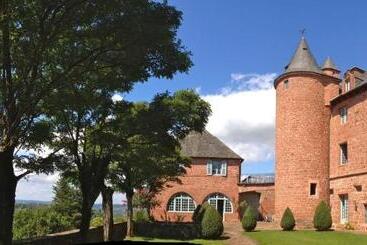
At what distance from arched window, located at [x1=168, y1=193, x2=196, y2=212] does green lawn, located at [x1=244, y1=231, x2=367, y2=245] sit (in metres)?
20.8

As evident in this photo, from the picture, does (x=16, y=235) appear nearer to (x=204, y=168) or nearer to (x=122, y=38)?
(x=204, y=168)

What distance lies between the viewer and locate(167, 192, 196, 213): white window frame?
55.3m

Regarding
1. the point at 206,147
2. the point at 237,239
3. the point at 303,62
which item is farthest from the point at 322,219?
the point at 206,147

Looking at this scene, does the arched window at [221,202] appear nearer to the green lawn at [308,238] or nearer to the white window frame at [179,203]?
the white window frame at [179,203]

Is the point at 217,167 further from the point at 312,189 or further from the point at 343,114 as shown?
the point at 343,114

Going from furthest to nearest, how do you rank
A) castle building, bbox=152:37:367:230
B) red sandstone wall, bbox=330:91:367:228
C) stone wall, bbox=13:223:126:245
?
castle building, bbox=152:37:367:230, red sandstone wall, bbox=330:91:367:228, stone wall, bbox=13:223:126:245

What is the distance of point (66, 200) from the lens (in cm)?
5184

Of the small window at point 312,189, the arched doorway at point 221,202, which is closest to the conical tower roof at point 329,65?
the small window at point 312,189

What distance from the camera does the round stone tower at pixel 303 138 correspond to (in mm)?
40750

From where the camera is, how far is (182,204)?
55469mm

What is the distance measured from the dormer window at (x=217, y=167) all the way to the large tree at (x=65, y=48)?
134ft

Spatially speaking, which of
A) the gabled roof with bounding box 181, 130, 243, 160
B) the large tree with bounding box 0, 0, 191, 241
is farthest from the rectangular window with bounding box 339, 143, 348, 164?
the large tree with bounding box 0, 0, 191, 241

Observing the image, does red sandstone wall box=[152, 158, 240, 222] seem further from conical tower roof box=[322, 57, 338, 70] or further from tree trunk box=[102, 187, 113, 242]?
tree trunk box=[102, 187, 113, 242]

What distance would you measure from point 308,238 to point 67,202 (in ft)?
88.9
